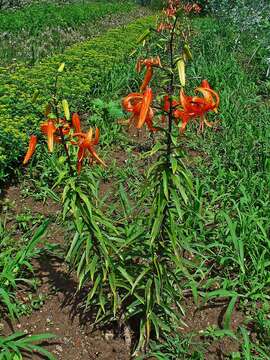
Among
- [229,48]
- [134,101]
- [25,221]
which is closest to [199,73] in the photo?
[229,48]

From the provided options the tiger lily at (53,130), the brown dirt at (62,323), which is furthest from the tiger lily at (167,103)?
the brown dirt at (62,323)

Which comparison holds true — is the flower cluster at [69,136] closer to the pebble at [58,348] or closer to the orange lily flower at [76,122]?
the orange lily flower at [76,122]

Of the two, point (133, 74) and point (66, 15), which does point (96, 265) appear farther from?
point (66, 15)

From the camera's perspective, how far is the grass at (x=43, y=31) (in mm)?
8234

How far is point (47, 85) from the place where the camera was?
507 centimetres

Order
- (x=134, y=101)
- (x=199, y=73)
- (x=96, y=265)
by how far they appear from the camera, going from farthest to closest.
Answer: (x=199, y=73)
(x=96, y=265)
(x=134, y=101)

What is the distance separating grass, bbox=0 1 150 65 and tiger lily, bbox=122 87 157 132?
5.61m

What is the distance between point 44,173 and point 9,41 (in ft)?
19.6

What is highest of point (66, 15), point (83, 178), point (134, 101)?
point (134, 101)

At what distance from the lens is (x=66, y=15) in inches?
523

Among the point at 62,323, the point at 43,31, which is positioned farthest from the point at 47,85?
the point at 43,31

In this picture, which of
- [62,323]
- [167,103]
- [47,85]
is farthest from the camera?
[47,85]

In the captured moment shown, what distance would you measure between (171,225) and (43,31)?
975 centimetres

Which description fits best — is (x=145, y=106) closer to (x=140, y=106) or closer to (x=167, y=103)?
(x=140, y=106)
